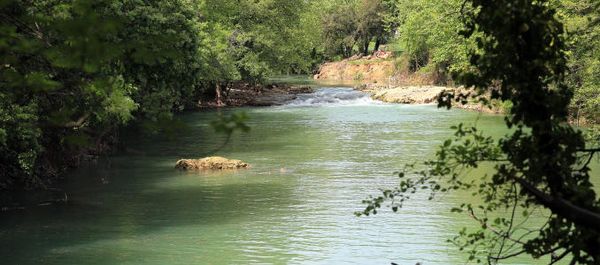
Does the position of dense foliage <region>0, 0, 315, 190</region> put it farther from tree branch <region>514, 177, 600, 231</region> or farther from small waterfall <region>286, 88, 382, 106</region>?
small waterfall <region>286, 88, 382, 106</region>

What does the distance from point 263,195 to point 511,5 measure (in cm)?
1581

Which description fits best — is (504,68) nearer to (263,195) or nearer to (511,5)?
(511,5)

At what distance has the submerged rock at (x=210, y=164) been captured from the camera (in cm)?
2547

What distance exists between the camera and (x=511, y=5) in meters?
5.61

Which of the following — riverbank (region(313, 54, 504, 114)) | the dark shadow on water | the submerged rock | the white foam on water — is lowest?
the dark shadow on water

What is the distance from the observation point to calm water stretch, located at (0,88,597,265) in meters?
15.2

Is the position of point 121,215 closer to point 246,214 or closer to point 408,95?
point 246,214

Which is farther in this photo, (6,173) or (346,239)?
(6,173)

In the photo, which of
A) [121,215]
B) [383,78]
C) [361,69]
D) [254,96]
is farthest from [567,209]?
[361,69]

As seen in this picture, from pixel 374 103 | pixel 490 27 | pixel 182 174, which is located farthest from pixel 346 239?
pixel 374 103

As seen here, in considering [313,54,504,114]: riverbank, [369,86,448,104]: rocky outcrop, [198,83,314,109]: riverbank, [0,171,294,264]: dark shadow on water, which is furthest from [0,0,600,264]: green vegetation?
[313,54,504,114]: riverbank

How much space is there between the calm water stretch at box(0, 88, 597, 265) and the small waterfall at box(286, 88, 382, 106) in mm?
18283

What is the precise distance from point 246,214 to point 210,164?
6.96 metres

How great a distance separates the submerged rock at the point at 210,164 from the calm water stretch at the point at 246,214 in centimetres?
58
